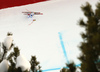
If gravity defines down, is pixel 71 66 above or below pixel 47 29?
below

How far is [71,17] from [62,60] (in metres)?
0.70

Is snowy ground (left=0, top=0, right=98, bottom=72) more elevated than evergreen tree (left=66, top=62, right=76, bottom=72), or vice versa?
snowy ground (left=0, top=0, right=98, bottom=72)

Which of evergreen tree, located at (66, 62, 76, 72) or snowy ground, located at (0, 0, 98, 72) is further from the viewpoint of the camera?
snowy ground, located at (0, 0, 98, 72)

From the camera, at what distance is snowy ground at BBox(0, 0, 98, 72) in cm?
155

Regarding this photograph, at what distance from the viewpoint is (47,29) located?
184cm

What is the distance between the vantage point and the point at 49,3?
2.05m

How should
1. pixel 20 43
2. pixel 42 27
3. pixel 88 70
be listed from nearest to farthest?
1. pixel 88 70
2. pixel 20 43
3. pixel 42 27

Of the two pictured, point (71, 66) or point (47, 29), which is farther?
point (47, 29)

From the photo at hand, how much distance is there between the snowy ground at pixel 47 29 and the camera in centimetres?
155

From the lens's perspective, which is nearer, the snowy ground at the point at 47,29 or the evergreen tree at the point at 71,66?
the evergreen tree at the point at 71,66

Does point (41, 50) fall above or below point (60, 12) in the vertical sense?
below

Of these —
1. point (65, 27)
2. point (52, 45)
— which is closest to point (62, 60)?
point (52, 45)

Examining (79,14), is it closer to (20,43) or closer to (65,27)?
(65,27)

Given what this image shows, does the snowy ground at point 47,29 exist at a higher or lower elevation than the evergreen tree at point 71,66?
higher
